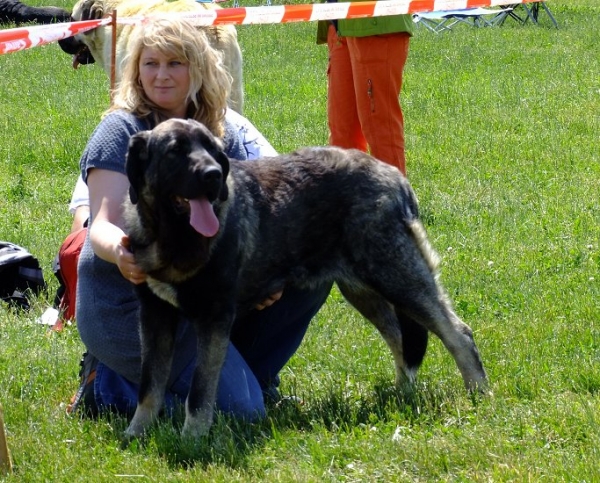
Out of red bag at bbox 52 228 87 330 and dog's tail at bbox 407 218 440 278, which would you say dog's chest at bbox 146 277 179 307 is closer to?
dog's tail at bbox 407 218 440 278

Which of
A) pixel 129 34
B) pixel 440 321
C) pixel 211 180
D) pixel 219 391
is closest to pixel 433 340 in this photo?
pixel 440 321

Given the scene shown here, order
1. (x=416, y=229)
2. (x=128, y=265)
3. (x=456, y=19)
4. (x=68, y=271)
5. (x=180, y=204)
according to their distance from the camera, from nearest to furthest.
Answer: (x=180, y=204) → (x=128, y=265) → (x=416, y=229) → (x=68, y=271) → (x=456, y=19)

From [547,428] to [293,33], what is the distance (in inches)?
634

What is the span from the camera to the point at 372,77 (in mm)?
7668

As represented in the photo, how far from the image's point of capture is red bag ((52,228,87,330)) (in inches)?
223

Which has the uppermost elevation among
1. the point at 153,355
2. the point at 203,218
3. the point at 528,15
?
the point at 203,218

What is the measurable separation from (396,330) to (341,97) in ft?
10.9

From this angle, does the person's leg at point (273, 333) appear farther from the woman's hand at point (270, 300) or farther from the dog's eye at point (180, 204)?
the dog's eye at point (180, 204)

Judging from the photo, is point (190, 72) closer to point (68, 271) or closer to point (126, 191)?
point (126, 191)

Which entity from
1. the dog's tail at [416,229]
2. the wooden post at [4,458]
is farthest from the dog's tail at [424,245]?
the wooden post at [4,458]

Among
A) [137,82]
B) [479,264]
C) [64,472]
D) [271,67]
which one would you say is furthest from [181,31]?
[271,67]

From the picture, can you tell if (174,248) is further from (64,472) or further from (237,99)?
(237,99)

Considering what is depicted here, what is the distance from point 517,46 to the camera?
1814 cm

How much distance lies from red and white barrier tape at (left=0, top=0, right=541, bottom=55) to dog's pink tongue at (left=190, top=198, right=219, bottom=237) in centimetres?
278
